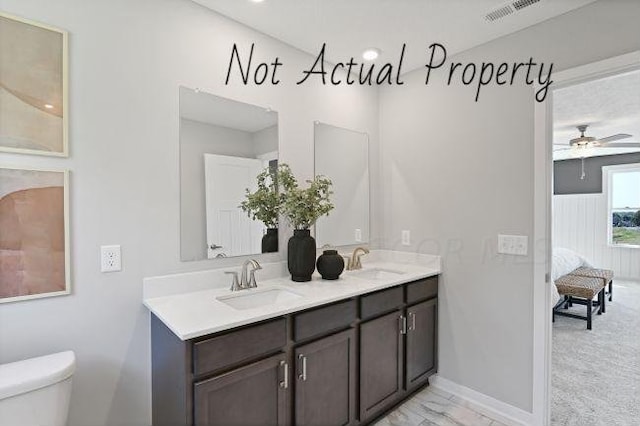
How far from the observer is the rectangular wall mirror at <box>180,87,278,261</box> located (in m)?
1.88

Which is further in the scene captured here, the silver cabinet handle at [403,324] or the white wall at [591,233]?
the white wall at [591,233]

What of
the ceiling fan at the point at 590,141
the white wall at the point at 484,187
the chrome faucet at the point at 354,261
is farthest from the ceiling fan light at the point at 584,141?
the chrome faucet at the point at 354,261

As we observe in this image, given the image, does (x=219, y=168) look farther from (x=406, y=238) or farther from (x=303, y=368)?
(x=406, y=238)

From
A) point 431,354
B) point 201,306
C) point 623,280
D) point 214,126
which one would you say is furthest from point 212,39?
point 623,280

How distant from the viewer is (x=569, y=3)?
1874 millimetres

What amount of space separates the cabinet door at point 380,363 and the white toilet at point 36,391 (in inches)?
55.9

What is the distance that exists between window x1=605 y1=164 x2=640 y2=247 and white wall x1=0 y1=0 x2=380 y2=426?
7631 millimetres

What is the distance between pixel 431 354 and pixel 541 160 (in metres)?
1.56

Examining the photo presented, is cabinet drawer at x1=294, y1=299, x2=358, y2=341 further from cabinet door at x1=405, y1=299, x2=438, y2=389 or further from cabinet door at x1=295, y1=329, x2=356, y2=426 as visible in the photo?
cabinet door at x1=405, y1=299, x2=438, y2=389

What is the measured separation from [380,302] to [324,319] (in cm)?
48

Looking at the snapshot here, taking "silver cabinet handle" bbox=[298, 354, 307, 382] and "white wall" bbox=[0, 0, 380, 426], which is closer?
"white wall" bbox=[0, 0, 380, 426]

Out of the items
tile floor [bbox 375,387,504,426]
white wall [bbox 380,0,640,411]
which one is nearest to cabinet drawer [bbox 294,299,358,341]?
tile floor [bbox 375,387,504,426]

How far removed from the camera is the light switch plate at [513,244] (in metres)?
2.12

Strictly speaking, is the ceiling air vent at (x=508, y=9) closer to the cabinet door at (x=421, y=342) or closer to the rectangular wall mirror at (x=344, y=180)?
the rectangular wall mirror at (x=344, y=180)
